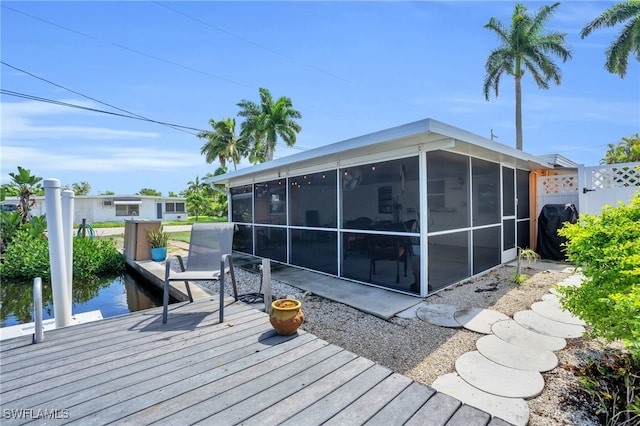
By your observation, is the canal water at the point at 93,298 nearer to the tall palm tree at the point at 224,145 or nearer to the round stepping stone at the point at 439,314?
the round stepping stone at the point at 439,314

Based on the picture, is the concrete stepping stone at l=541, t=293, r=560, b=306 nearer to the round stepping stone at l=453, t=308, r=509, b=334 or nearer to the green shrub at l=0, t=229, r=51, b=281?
the round stepping stone at l=453, t=308, r=509, b=334

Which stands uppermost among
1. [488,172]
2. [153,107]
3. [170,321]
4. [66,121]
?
[153,107]

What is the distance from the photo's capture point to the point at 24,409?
5.80 feet

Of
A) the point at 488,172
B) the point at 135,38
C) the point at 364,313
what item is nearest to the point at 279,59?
the point at 135,38

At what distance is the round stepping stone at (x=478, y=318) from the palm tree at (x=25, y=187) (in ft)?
38.0

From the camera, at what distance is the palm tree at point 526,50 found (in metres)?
14.3

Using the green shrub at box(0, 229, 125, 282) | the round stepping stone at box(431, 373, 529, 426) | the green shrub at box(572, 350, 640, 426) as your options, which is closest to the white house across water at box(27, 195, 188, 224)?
the green shrub at box(0, 229, 125, 282)

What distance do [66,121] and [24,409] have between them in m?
11.5

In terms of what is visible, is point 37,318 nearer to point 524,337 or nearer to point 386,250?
point 386,250

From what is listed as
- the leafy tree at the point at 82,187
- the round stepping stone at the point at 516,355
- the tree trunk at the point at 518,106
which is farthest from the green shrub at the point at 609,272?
the leafy tree at the point at 82,187

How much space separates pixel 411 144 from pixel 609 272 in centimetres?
273

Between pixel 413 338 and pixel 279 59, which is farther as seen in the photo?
pixel 279 59

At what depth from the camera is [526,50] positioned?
1457cm

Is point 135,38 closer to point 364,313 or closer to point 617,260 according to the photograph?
point 364,313
